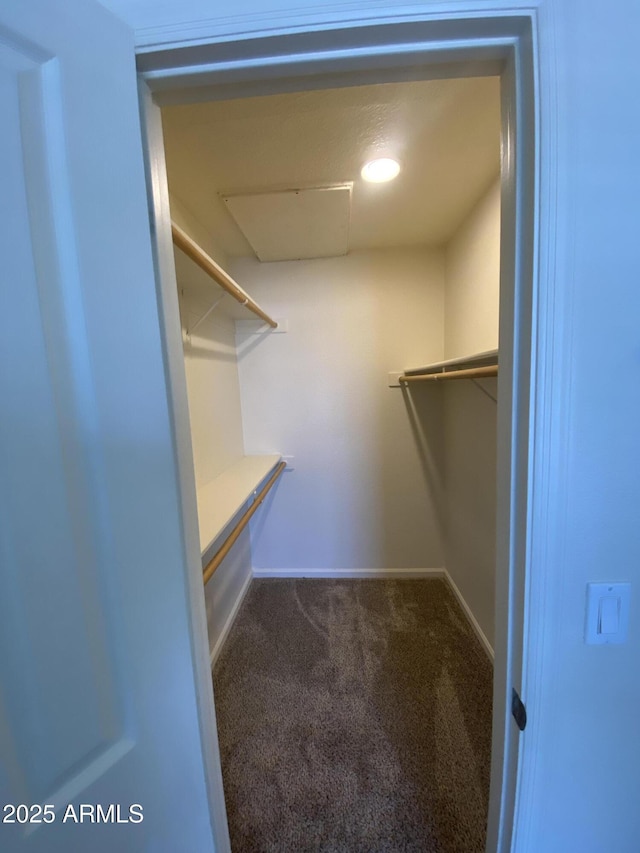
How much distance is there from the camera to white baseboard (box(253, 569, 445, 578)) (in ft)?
8.07

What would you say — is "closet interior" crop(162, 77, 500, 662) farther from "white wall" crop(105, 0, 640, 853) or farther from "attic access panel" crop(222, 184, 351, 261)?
"white wall" crop(105, 0, 640, 853)

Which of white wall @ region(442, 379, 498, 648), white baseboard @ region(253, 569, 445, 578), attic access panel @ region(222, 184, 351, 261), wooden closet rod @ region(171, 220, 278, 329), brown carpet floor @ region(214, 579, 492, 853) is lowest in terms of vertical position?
brown carpet floor @ region(214, 579, 492, 853)

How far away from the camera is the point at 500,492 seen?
25.3 inches

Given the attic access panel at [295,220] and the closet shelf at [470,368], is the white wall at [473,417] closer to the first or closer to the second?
the closet shelf at [470,368]

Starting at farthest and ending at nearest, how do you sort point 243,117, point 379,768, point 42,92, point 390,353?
point 390,353 < point 379,768 < point 243,117 < point 42,92

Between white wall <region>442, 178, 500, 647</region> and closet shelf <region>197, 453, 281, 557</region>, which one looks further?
white wall <region>442, 178, 500, 647</region>

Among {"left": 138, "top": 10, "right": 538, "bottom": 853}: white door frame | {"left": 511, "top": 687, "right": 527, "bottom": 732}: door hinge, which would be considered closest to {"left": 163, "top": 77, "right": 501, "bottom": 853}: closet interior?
{"left": 138, "top": 10, "right": 538, "bottom": 853}: white door frame

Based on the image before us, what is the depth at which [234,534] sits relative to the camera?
1.36 meters

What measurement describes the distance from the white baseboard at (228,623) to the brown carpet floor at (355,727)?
0.14 feet

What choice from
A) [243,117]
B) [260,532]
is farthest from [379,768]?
[243,117]

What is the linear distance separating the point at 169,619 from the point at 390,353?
6.89ft

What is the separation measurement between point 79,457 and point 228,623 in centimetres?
199

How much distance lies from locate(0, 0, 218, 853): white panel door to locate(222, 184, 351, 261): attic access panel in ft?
3.66

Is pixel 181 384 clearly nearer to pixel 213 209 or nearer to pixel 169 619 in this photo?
pixel 169 619
